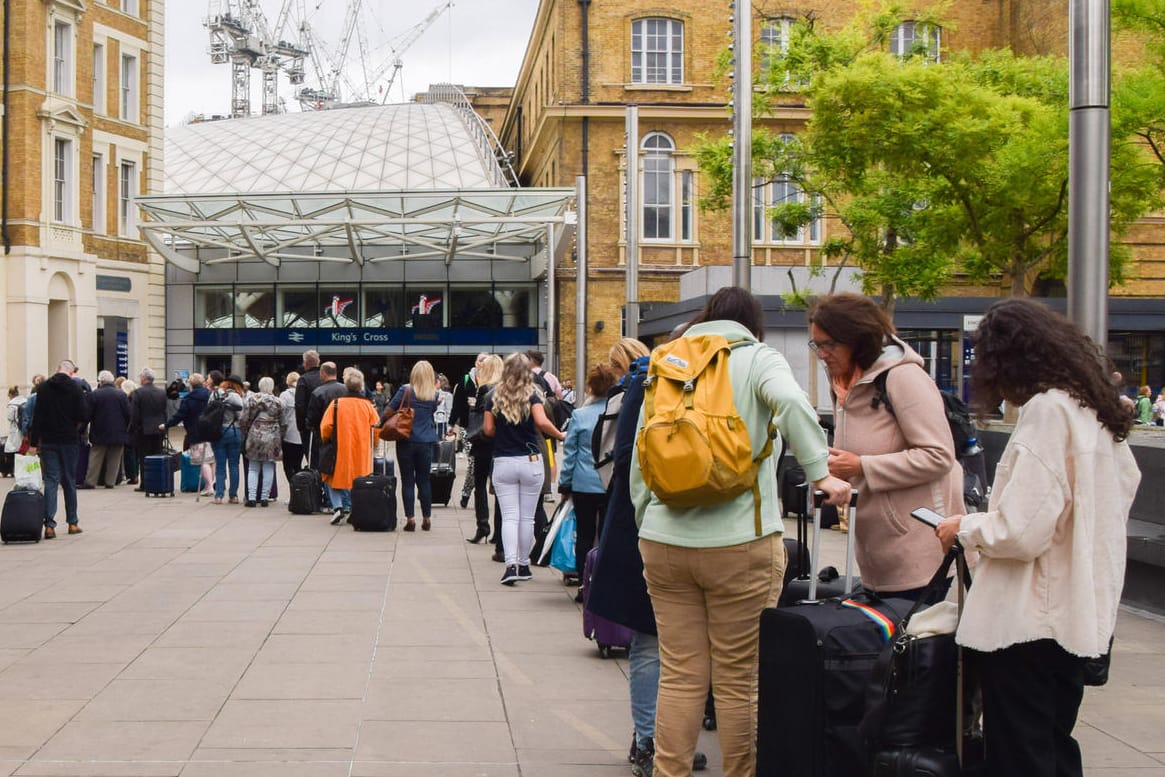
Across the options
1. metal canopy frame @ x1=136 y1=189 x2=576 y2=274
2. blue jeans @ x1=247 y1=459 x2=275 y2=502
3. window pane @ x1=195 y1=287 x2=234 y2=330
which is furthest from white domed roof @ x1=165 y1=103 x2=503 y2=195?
blue jeans @ x1=247 y1=459 x2=275 y2=502

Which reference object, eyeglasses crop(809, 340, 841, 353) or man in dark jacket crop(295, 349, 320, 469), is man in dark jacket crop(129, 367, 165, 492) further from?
eyeglasses crop(809, 340, 841, 353)

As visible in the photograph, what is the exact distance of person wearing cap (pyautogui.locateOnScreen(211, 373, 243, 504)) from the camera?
18.4 metres

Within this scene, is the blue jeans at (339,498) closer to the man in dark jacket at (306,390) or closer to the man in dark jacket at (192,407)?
the man in dark jacket at (306,390)

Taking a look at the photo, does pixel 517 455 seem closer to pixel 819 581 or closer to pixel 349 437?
pixel 349 437

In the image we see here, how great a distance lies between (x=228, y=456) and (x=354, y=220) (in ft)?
70.1

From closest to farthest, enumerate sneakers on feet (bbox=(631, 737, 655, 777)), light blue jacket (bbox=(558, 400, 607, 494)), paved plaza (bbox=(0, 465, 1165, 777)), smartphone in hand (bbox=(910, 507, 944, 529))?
smartphone in hand (bbox=(910, 507, 944, 529)), sneakers on feet (bbox=(631, 737, 655, 777)), paved plaza (bbox=(0, 465, 1165, 777)), light blue jacket (bbox=(558, 400, 607, 494))

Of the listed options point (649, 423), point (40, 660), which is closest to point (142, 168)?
point (40, 660)

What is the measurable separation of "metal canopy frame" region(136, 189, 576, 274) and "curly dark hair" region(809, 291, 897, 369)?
105 ft

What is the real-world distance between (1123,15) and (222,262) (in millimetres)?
34587

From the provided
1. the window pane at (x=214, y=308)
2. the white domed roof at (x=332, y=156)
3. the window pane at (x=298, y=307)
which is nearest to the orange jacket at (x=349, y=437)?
the window pane at (x=298, y=307)

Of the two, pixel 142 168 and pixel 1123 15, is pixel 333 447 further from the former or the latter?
pixel 142 168

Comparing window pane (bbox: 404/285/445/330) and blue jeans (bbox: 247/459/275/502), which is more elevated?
window pane (bbox: 404/285/445/330)

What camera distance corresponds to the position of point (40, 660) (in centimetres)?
789

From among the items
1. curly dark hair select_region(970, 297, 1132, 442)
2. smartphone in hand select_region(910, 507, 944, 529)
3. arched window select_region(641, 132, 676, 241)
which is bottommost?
smartphone in hand select_region(910, 507, 944, 529)
